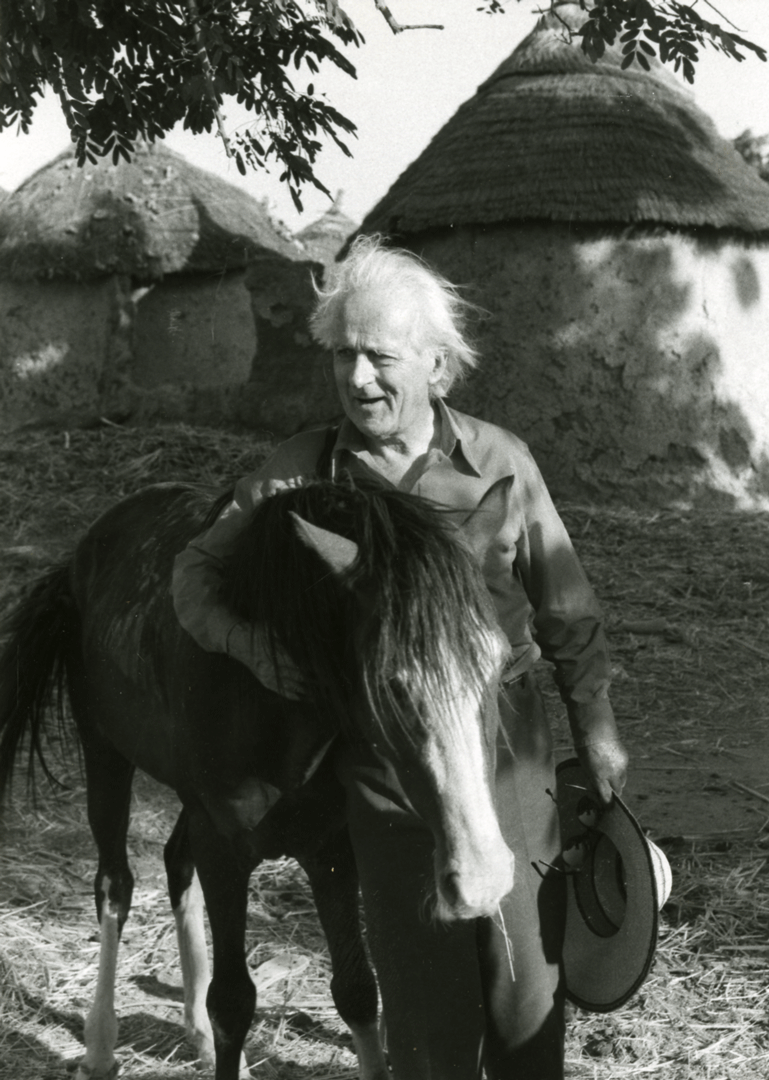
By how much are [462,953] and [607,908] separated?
1.16 feet

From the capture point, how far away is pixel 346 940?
3.08 meters

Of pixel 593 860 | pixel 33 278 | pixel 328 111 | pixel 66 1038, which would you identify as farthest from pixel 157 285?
pixel 593 860

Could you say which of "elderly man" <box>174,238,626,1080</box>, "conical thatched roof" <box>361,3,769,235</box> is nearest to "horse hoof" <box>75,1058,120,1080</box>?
"elderly man" <box>174,238,626,1080</box>

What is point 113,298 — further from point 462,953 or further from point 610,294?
point 462,953

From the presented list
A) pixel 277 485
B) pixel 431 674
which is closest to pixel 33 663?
pixel 277 485

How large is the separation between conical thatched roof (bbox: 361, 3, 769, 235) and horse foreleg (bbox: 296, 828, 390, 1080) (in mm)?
6836

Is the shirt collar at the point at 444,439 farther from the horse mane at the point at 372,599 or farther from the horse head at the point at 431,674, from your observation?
the horse head at the point at 431,674

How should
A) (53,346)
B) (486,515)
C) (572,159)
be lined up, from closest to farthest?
1. (486,515)
2. (572,159)
3. (53,346)

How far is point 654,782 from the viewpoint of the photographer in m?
5.29

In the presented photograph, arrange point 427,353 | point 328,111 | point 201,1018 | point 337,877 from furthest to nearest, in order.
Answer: point 328,111, point 201,1018, point 337,877, point 427,353

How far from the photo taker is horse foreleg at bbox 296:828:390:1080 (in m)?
3.02

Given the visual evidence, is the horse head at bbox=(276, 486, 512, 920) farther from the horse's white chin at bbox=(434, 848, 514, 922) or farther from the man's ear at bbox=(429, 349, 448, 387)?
the man's ear at bbox=(429, 349, 448, 387)

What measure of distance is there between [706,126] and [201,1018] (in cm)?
887

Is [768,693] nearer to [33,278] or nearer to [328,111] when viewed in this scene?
[328,111]
